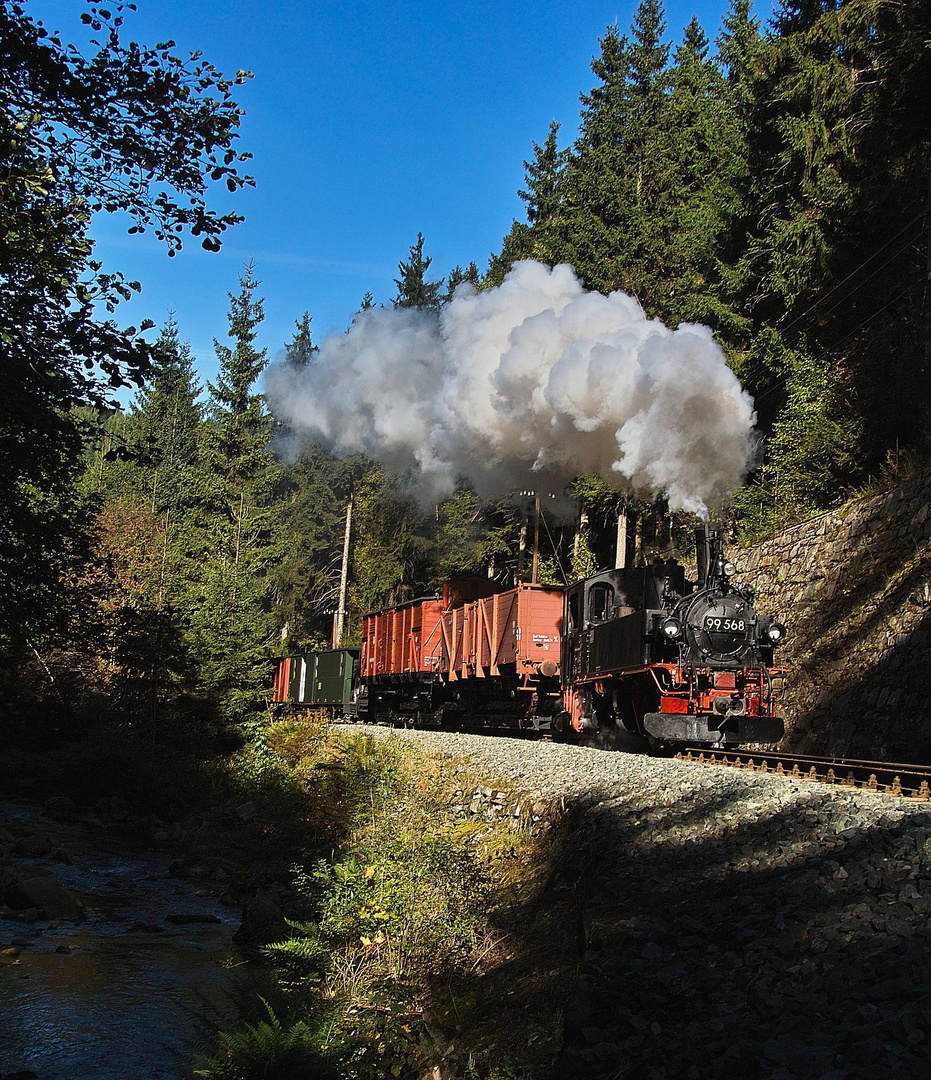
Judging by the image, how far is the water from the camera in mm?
6605

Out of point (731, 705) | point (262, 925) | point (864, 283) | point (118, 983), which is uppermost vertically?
point (864, 283)

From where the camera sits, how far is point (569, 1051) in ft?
14.7

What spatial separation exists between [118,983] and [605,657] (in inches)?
359

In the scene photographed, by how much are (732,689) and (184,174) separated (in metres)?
10.0

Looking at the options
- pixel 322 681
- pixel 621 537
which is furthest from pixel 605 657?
pixel 322 681

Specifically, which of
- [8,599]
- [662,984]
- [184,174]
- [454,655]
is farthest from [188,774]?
[662,984]

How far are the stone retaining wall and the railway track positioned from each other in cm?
185

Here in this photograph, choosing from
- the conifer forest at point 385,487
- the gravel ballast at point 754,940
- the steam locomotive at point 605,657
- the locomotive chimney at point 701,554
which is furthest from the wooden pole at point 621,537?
the gravel ballast at point 754,940

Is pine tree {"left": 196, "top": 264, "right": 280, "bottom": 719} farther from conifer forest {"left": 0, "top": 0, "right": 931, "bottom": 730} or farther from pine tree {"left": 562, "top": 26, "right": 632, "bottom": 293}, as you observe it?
pine tree {"left": 562, "top": 26, "right": 632, "bottom": 293}

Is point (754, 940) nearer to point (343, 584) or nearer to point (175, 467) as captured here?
point (343, 584)

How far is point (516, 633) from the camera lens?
1905 centimetres

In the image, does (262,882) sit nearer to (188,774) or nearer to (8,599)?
(8,599)

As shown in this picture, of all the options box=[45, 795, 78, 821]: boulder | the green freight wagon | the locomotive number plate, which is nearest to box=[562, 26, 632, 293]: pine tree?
the green freight wagon

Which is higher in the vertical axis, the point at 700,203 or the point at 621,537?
the point at 700,203
